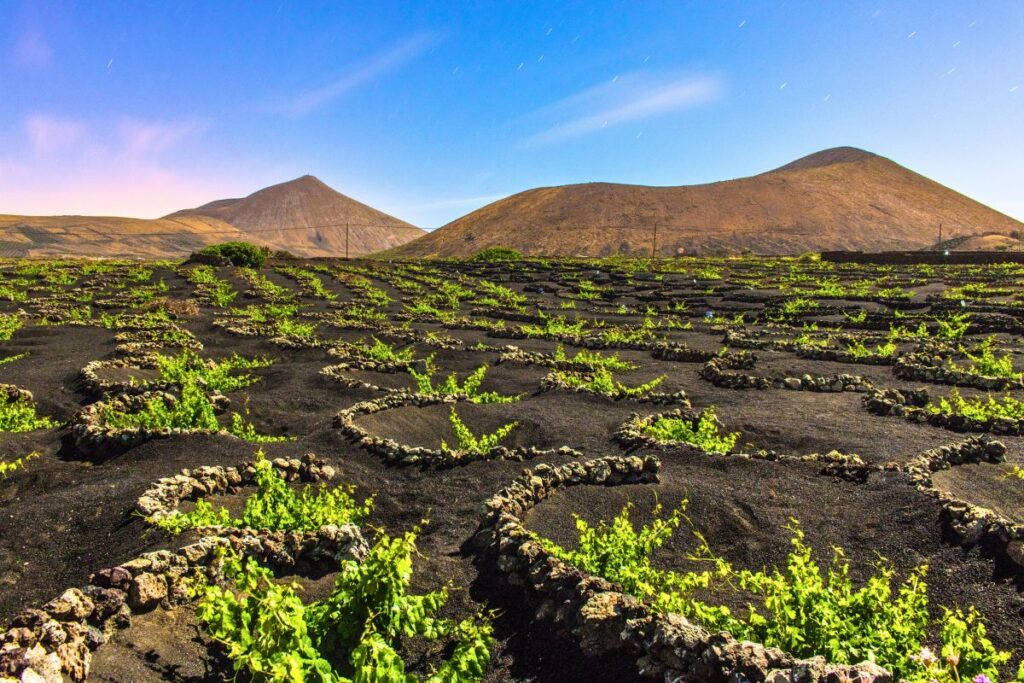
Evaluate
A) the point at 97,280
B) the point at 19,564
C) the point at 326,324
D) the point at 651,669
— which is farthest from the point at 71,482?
the point at 97,280

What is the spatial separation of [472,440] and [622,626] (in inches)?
190

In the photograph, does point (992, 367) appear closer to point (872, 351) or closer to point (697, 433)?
point (872, 351)

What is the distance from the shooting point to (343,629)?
429cm

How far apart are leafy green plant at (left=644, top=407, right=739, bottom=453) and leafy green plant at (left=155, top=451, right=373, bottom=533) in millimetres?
4809

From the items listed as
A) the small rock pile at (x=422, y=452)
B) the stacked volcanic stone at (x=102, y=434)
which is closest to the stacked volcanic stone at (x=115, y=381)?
the stacked volcanic stone at (x=102, y=434)

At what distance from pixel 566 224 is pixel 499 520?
136m

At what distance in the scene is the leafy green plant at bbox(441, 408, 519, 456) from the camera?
8.77 metres

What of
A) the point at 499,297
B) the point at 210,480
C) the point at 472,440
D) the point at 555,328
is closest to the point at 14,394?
the point at 210,480

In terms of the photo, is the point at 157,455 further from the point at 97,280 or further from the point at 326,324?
the point at 97,280

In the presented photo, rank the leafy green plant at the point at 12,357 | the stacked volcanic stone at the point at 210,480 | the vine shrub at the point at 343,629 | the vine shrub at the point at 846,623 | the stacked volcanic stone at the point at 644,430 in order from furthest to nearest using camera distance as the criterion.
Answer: the leafy green plant at the point at 12,357
the stacked volcanic stone at the point at 644,430
the stacked volcanic stone at the point at 210,480
the vine shrub at the point at 846,623
the vine shrub at the point at 343,629

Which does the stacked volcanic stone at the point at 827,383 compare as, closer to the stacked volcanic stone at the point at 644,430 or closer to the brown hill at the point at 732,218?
the stacked volcanic stone at the point at 644,430

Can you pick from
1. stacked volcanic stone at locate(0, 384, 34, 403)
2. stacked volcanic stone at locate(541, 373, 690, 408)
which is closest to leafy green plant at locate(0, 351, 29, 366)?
stacked volcanic stone at locate(0, 384, 34, 403)

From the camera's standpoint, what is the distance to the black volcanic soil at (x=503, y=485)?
192 inches

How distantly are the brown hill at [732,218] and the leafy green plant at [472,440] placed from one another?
105904 mm
